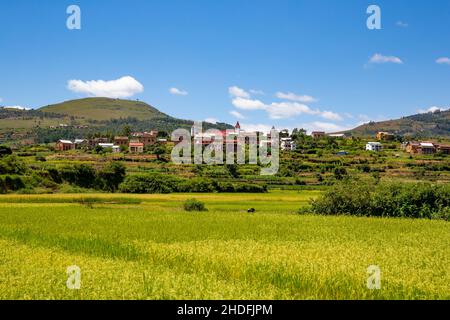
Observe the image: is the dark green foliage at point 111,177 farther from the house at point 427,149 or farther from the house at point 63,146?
the house at point 427,149

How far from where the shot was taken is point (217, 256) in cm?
2214

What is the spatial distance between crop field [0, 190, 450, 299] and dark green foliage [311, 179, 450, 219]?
6.97m

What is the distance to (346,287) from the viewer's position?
16.9 m

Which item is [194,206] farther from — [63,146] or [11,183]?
[63,146]

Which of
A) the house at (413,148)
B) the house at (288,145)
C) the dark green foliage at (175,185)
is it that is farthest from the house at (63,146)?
the house at (413,148)

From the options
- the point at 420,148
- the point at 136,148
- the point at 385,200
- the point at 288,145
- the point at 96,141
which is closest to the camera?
the point at 385,200

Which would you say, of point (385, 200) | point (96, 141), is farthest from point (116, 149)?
point (385, 200)

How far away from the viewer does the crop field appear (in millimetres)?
16000

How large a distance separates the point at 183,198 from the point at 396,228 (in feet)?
101

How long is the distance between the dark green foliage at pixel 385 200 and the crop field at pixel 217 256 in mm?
6975

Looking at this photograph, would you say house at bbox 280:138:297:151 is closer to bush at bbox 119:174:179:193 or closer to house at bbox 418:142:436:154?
house at bbox 418:142:436:154

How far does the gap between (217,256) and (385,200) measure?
32.0 meters

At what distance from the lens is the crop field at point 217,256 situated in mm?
16000
